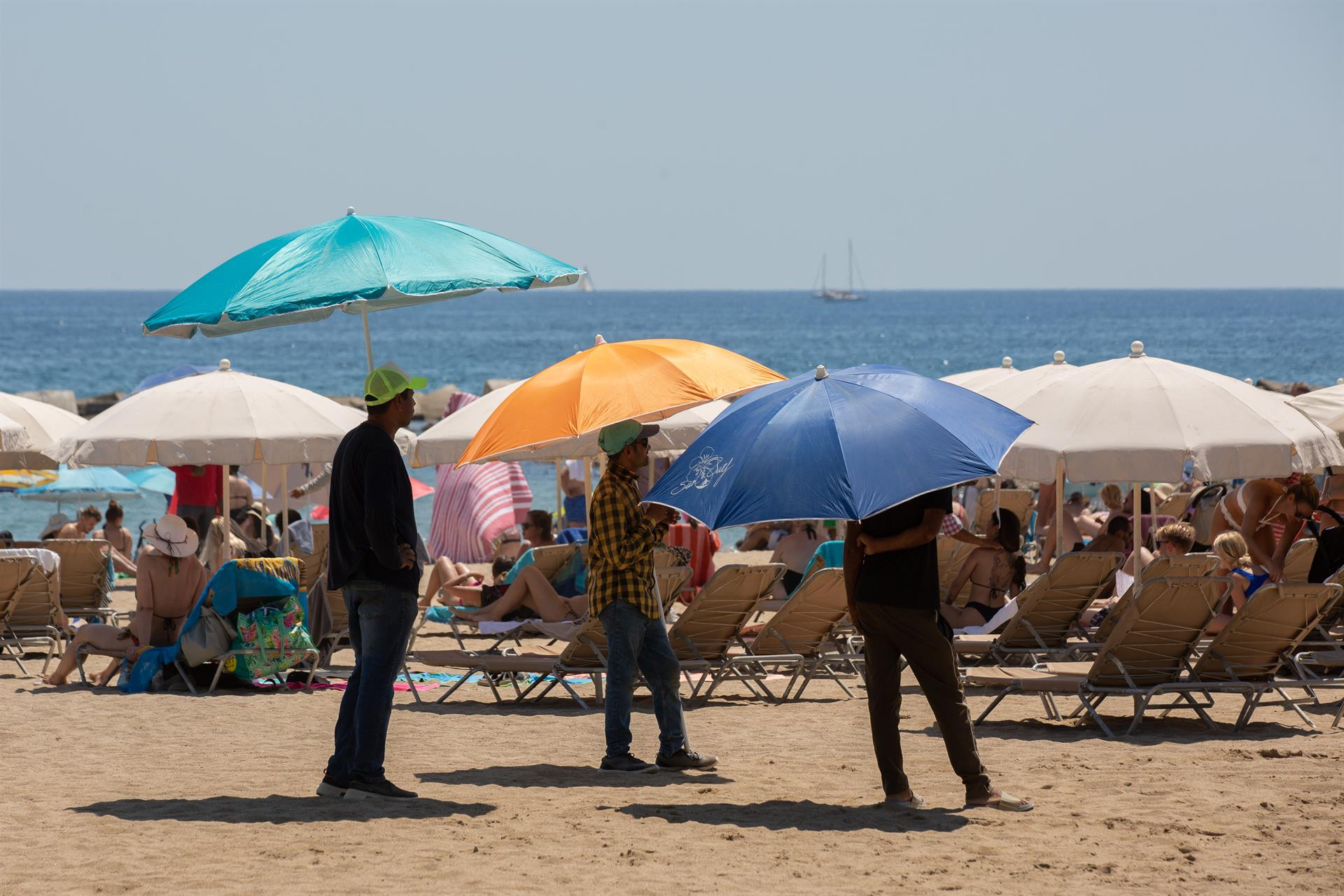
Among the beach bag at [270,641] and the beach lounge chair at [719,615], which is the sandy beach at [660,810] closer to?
the beach lounge chair at [719,615]

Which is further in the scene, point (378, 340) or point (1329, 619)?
point (378, 340)

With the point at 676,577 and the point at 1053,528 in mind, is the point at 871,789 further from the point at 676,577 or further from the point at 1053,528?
the point at 1053,528

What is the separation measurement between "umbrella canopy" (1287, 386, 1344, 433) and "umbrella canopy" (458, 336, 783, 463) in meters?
6.69

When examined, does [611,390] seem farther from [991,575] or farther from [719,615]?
[991,575]

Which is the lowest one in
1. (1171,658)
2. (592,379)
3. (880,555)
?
(1171,658)

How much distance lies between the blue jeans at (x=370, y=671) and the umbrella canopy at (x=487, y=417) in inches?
152

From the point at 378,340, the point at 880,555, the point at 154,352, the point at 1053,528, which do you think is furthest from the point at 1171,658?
the point at 378,340

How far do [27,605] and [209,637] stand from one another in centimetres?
196

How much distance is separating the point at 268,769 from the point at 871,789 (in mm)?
2472

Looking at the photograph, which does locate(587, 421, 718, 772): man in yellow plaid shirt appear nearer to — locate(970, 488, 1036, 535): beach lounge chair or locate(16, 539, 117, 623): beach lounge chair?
locate(16, 539, 117, 623): beach lounge chair

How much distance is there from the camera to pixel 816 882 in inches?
193

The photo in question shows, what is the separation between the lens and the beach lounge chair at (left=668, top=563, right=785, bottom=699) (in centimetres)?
819

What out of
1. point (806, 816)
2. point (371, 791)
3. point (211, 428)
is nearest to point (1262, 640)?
point (806, 816)

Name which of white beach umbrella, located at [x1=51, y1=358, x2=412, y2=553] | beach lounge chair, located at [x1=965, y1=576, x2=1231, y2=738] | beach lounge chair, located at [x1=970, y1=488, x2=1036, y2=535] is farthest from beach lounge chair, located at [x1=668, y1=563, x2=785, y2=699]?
beach lounge chair, located at [x1=970, y1=488, x2=1036, y2=535]
